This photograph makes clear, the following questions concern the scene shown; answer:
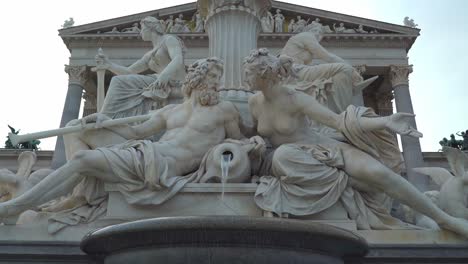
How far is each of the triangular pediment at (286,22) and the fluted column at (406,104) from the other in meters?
3.59

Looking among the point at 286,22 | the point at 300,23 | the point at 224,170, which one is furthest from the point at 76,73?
the point at 224,170

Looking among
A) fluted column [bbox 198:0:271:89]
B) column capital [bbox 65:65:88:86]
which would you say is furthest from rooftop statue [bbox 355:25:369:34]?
fluted column [bbox 198:0:271:89]

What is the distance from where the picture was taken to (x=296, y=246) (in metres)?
3.94

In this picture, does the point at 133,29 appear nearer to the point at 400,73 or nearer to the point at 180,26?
the point at 180,26

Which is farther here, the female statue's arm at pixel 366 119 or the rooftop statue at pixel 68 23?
the rooftop statue at pixel 68 23

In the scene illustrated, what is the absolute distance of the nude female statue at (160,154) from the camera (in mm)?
5312

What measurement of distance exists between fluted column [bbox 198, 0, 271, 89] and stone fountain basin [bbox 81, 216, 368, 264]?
161 inches

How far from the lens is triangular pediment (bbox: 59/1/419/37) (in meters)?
40.3

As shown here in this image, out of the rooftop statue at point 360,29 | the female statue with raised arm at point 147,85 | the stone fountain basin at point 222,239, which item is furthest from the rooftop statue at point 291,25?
the stone fountain basin at point 222,239

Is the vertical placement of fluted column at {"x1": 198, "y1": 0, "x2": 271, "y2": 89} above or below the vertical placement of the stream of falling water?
above

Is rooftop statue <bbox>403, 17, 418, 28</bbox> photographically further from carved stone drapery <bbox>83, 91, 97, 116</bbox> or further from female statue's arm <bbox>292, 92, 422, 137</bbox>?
female statue's arm <bbox>292, 92, 422, 137</bbox>

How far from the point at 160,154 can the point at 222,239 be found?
6.41 ft

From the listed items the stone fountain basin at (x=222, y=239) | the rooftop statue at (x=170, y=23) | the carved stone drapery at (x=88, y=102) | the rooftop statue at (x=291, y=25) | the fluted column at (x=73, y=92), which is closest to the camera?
the stone fountain basin at (x=222, y=239)

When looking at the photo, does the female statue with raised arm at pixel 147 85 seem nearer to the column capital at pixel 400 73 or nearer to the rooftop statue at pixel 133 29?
the column capital at pixel 400 73
